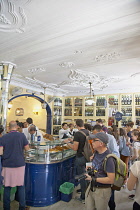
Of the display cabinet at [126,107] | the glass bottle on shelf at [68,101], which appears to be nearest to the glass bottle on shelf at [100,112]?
the display cabinet at [126,107]

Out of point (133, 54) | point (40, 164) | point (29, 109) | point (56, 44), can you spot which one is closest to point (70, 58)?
point (56, 44)

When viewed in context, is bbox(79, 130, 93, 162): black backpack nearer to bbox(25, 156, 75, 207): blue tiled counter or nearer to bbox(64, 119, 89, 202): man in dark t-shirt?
bbox(64, 119, 89, 202): man in dark t-shirt

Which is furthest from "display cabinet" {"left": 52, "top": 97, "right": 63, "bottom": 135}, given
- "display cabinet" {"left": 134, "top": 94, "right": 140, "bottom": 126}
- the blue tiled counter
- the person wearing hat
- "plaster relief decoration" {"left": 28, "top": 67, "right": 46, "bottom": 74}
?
the person wearing hat

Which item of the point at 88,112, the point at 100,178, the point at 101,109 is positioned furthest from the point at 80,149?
the point at 88,112

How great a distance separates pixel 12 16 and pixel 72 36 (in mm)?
1245

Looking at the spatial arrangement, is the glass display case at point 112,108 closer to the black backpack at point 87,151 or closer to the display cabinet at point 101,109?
the display cabinet at point 101,109

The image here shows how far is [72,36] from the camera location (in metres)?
3.50

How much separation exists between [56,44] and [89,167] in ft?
9.63

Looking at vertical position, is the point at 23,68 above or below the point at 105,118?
above

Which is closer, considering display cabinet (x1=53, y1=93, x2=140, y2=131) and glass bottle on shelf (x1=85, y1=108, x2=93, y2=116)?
display cabinet (x1=53, y1=93, x2=140, y2=131)

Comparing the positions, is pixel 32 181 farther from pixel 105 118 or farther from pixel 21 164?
pixel 105 118

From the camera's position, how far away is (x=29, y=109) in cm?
1127

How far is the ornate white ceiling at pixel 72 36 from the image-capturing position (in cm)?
263

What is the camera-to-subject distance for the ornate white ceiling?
2.63m
